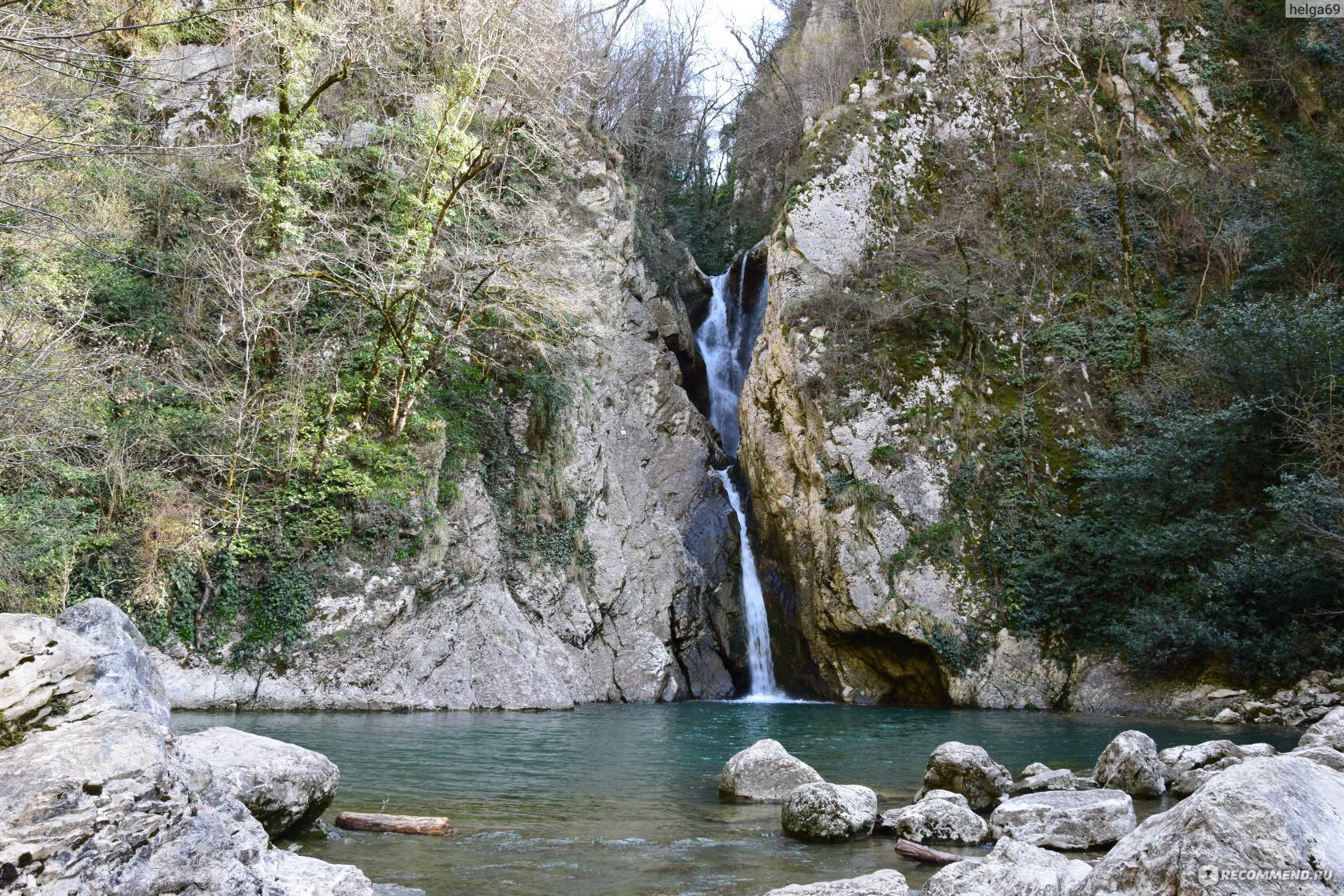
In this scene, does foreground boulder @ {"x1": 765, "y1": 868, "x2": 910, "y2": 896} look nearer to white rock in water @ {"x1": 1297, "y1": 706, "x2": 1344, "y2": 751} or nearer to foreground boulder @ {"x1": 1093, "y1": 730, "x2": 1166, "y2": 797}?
foreground boulder @ {"x1": 1093, "y1": 730, "x2": 1166, "y2": 797}

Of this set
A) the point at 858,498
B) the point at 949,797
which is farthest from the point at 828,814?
the point at 858,498

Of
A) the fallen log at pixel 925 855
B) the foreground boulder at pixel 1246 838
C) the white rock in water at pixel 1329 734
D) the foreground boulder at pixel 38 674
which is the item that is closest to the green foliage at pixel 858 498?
the white rock in water at pixel 1329 734

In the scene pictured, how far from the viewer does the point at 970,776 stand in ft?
22.9

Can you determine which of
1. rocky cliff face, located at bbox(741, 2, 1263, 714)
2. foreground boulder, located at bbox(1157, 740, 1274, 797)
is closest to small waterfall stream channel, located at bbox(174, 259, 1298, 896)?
foreground boulder, located at bbox(1157, 740, 1274, 797)

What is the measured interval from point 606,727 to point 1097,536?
1107 cm

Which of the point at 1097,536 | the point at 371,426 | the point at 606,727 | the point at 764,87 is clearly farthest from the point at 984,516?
the point at 764,87

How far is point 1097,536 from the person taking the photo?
16.8 metres

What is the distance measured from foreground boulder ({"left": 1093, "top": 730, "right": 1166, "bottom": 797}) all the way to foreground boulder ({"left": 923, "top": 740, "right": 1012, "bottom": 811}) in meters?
0.99

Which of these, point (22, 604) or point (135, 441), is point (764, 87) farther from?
point (22, 604)

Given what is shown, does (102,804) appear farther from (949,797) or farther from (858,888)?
(949,797)

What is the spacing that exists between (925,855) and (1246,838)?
3.22 meters

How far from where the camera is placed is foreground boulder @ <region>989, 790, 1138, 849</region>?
5.50m

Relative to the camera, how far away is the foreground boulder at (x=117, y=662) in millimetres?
3723

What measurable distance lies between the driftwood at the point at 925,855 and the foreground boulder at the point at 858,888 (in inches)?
50.7
